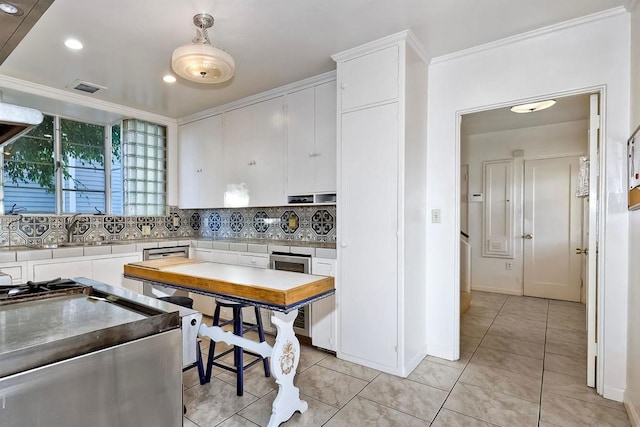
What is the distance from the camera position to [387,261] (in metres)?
2.53

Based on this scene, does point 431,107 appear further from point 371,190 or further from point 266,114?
point 266,114

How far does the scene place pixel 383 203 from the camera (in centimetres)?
255

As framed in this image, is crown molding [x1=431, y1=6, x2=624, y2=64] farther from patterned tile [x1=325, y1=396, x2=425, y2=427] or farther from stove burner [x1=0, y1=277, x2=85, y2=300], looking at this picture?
stove burner [x1=0, y1=277, x2=85, y2=300]

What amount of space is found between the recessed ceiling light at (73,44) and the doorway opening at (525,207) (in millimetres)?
4068

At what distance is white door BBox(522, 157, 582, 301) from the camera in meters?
4.60

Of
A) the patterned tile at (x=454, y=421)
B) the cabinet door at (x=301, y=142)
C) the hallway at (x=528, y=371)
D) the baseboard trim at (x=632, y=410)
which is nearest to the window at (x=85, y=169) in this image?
the cabinet door at (x=301, y=142)

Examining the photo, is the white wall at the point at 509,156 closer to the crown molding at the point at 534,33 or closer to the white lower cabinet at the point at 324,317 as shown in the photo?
the crown molding at the point at 534,33

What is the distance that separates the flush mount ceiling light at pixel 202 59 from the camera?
6.44ft

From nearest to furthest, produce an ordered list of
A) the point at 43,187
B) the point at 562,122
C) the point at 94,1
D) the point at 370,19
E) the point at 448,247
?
1. the point at 94,1
2. the point at 370,19
3. the point at 448,247
4. the point at 43,187
5. the point at 562,122

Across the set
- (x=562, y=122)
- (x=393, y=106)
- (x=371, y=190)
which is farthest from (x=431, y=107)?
(x=562, y=122)

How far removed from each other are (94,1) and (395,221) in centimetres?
241

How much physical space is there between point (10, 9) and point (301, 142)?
2.47m

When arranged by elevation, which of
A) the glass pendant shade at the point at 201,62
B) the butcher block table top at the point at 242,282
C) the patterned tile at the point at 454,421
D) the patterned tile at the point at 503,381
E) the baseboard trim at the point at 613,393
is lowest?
the patterned tile at the point at 503,381

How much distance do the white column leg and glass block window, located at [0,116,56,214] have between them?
3309 mm
